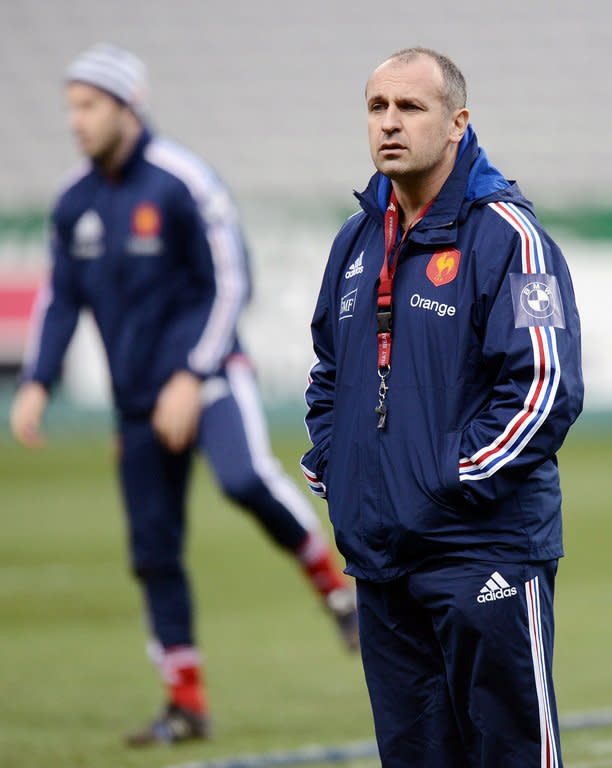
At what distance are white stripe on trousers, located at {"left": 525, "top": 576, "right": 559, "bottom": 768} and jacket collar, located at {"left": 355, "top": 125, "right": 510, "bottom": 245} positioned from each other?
0.80 meters

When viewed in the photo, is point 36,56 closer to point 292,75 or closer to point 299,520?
point 292,75

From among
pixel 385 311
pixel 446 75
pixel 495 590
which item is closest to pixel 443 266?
pixel 385 311

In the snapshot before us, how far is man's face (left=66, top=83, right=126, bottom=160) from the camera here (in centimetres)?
629

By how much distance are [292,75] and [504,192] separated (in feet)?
70.8

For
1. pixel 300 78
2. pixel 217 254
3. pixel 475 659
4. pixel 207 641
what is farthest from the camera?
pixel 300 78

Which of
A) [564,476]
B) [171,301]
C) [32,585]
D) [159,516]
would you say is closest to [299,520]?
[159,516]

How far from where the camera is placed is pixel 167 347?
647 cm

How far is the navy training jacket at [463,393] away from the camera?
11.5 feet

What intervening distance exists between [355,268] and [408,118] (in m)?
0.41

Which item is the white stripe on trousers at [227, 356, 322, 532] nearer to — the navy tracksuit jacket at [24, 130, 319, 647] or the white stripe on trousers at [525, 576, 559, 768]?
the navy tracksuit jacket at [24, 130, 319, 647]

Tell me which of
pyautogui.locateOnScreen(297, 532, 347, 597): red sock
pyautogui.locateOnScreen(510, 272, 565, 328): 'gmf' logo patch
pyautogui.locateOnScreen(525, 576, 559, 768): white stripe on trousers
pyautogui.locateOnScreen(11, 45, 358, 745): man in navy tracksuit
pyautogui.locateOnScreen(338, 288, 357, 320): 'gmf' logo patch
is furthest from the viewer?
pyautogui.locateOnScreen(297, 532, 347, 597): red sock

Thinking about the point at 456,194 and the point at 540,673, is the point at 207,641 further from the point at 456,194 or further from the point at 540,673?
the point at 456,194

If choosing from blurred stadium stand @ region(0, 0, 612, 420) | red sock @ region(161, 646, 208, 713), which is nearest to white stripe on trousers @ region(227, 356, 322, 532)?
red sock @ region(161, 646, 208, 713)

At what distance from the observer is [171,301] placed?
21.4 feet
